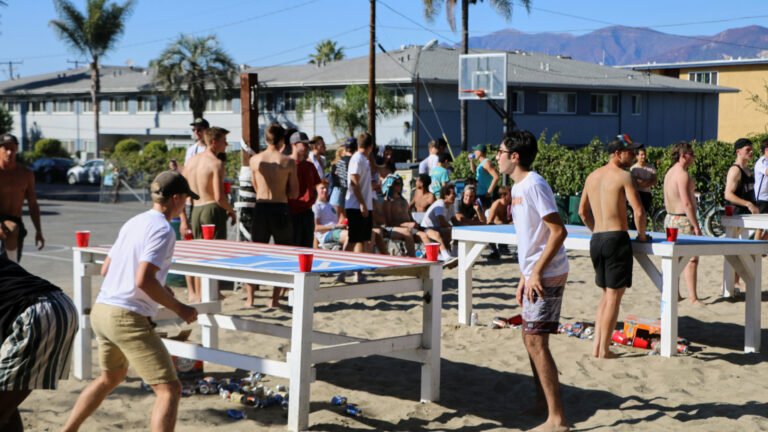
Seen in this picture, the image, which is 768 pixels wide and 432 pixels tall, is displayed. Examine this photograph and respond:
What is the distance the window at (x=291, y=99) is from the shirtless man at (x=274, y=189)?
123ft

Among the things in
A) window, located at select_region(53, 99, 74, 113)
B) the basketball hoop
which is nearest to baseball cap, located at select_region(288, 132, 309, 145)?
the basketball hoop

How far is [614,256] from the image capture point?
25.4 feet

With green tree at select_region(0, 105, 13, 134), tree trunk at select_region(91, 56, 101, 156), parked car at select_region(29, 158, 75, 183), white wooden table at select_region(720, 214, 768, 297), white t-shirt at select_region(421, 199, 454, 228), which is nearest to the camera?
white wooden table at select_region(720, 214, 768, 297)

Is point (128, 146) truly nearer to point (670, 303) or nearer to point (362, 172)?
point (362, 172)

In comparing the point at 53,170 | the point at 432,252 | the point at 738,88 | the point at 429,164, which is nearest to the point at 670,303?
the point at 432,252

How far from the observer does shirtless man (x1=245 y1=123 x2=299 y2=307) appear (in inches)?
391

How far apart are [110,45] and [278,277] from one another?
56467 millimetres

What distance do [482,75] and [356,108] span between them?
51.4 feet

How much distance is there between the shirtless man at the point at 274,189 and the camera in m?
9.92

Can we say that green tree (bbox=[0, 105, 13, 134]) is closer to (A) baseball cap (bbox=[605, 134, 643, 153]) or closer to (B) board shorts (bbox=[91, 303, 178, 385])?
(A) baseball cap (bbox=[605, 134, 643, 153])

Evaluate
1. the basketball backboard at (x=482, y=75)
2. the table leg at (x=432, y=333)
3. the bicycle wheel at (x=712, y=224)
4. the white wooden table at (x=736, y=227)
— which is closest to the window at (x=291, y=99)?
the basketball backboard at (x=482, y=75)

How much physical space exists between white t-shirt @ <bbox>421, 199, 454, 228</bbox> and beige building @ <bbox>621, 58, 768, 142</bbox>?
44.2 m

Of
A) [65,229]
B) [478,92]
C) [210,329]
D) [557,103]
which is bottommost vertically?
[65,229]

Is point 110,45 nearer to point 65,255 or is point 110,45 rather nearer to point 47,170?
point 47,170
